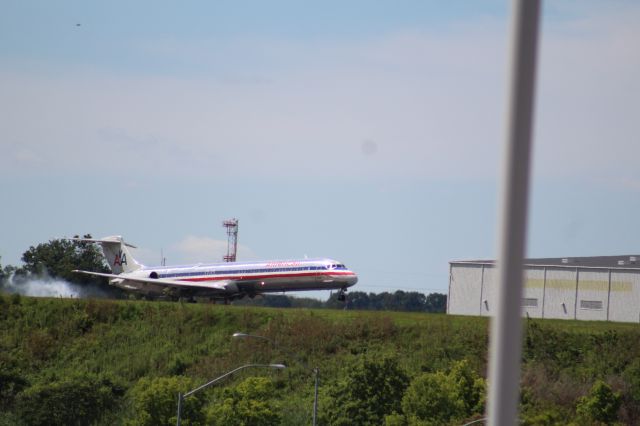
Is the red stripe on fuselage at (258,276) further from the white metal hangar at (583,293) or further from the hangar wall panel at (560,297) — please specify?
the hangar wall panel at (560,297)

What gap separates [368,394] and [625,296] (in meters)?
35.6

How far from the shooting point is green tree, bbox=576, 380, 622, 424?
171 ft

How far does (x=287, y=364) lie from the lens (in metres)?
70.5

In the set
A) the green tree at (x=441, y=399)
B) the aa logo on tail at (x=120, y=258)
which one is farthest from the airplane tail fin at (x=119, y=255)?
the green tree at (x=441, y=399)

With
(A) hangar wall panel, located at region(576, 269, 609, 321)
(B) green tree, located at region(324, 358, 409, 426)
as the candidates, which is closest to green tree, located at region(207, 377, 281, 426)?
(B) green tree, located at region(324, 358, 409, 426)

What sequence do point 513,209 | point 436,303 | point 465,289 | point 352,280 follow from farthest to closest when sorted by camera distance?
point 436,303 < point 465,289 < point 352,280 < point 513,209

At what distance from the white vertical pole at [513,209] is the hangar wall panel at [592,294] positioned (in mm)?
80090

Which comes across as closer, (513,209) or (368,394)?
(513,209)

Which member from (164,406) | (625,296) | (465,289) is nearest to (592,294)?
(625,296)

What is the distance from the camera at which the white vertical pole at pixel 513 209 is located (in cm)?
710

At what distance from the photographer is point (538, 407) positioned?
51.7 metres

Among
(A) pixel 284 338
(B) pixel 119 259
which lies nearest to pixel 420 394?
(A) pixel 284 338

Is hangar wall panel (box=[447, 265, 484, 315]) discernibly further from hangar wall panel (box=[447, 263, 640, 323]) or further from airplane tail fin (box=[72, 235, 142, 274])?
airplane tail fin (box=[72, 235, 142, 274])

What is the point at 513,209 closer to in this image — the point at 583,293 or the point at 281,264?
the point at 281,264
